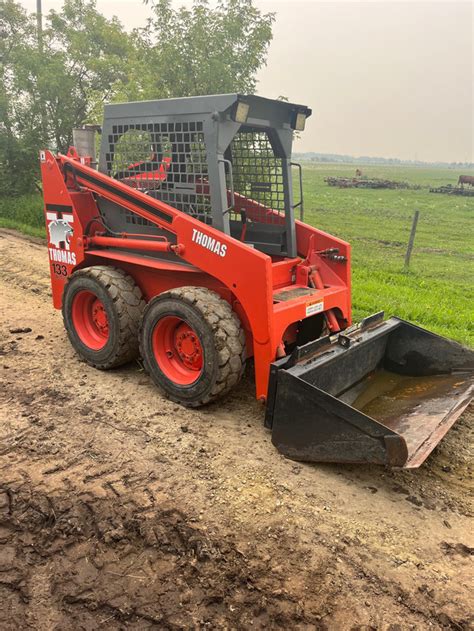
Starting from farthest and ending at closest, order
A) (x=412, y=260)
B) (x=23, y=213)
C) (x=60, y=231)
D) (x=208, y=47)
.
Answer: (x=23, y=213), (x=412, y=260), (x=208, y=47), (x=60, y=231)

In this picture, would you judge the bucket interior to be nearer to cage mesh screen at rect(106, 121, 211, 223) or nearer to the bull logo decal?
cage mesh screen at rect(106, 121, 211, 223)

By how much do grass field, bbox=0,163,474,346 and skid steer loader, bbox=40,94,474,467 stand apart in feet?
6.68

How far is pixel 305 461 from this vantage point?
3533mm

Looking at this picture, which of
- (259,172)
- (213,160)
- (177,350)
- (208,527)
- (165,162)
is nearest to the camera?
(208,527)

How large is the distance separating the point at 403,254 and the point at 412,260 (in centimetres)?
93

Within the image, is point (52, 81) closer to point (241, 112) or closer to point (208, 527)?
point (241, 112)

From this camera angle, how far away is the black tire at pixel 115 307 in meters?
4.63

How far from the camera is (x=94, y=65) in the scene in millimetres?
14117

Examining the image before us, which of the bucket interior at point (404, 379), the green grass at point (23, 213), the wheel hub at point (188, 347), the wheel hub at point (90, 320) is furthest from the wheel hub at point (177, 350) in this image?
the green grass at point (23, 213)

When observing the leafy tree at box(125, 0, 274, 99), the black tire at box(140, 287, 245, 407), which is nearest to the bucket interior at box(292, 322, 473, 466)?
the black tire at box(140, 287, 245, 407)

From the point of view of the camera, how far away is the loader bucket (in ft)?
10.5

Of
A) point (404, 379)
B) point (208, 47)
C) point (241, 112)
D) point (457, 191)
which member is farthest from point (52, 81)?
point (457, 191)

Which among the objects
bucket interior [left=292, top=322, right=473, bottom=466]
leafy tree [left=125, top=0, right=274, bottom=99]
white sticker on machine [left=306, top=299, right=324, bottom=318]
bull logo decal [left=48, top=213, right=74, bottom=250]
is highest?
leafy tree [left=125, top=0, right=274, bottom=99]

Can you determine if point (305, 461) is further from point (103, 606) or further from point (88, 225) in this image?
point (88, 225)
